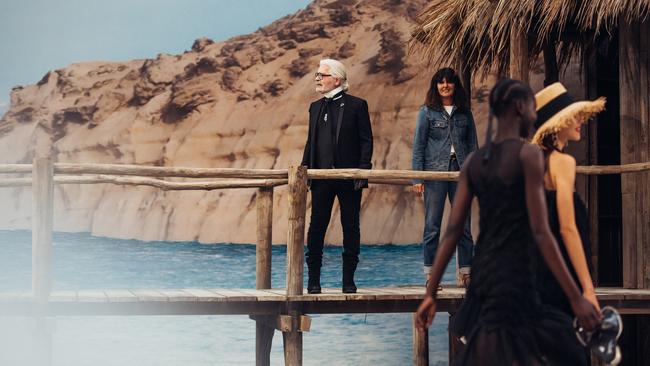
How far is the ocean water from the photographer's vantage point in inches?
1414

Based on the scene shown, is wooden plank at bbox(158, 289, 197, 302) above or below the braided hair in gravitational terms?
below

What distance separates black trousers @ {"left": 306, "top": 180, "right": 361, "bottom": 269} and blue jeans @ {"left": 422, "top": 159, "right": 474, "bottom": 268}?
0.52m

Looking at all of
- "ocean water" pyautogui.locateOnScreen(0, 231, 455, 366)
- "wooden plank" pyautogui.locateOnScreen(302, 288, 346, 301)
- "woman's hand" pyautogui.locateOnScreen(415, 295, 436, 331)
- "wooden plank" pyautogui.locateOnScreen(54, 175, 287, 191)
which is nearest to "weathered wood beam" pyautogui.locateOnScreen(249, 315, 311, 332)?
"wooden plank" pyautogui.locateOnScreen(302, 288, 346, 301)

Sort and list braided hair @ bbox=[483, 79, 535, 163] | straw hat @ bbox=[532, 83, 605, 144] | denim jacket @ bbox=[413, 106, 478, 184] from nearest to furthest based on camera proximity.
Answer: braided hair @ bbox=[483, 79, 535, 163], straw hat @ bbox=[532, 83, 605, 144], denim jacket @ bbox=[413, 106, 478, 184]

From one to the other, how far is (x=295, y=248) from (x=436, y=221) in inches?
41.9

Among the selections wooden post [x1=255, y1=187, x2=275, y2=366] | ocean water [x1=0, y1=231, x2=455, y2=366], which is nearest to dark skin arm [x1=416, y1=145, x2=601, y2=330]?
wooden post [x1=255, y1=187, x2=275, y2=366]

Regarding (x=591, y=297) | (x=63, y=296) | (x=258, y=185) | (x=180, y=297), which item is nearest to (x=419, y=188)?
(x=258, y=185)

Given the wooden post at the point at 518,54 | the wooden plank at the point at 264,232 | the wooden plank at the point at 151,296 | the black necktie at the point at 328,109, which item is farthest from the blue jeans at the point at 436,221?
the wooden plank at the point at 151,296

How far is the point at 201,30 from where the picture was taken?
10119 cm

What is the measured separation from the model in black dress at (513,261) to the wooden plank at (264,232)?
496 centimetres

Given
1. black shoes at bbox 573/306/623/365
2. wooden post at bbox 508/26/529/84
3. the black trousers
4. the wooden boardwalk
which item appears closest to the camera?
black shoes at bbox 573/306/623/365

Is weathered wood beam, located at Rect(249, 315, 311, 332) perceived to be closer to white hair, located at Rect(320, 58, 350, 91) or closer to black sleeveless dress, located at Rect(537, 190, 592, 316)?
white hair, located at Rect(320, 58, 350, 91)

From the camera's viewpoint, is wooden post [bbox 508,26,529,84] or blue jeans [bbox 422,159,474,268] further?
wooden post [bbox 508,26,529,84]

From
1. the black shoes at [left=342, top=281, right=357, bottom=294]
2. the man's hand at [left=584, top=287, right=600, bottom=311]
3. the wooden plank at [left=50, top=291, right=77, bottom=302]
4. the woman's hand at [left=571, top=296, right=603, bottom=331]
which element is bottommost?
the wooden plank at [left=50, top=291, right=77, bottom=302]
